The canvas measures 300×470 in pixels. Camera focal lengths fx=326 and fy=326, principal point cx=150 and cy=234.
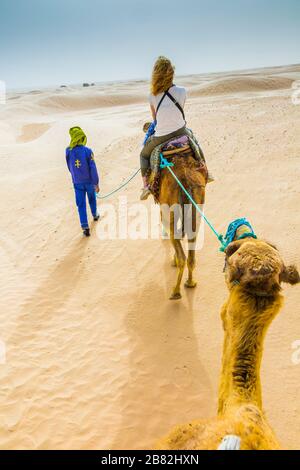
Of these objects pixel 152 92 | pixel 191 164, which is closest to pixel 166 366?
pixel 191 164

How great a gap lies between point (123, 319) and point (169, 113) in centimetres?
333

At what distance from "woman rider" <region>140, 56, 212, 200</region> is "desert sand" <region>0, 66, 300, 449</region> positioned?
8.32ft

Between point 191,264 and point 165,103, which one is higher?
point 165,103

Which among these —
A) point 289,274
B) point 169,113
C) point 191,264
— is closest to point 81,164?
point 169,113

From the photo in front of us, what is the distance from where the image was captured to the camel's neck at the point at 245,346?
199cm

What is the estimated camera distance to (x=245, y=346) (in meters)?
2.04

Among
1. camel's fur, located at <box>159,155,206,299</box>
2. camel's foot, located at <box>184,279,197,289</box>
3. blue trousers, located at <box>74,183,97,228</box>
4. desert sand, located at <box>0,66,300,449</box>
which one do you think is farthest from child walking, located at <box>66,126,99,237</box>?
camel's foot, located at <box>184,279,197,289</box>

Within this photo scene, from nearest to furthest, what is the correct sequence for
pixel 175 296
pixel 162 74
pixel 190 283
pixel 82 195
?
pixel 162 74, pixel 175 296, pixel 190 283, pixel 82 195

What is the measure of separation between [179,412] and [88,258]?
3958mm

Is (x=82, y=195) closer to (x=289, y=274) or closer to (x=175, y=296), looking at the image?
(x=175, y=296)
